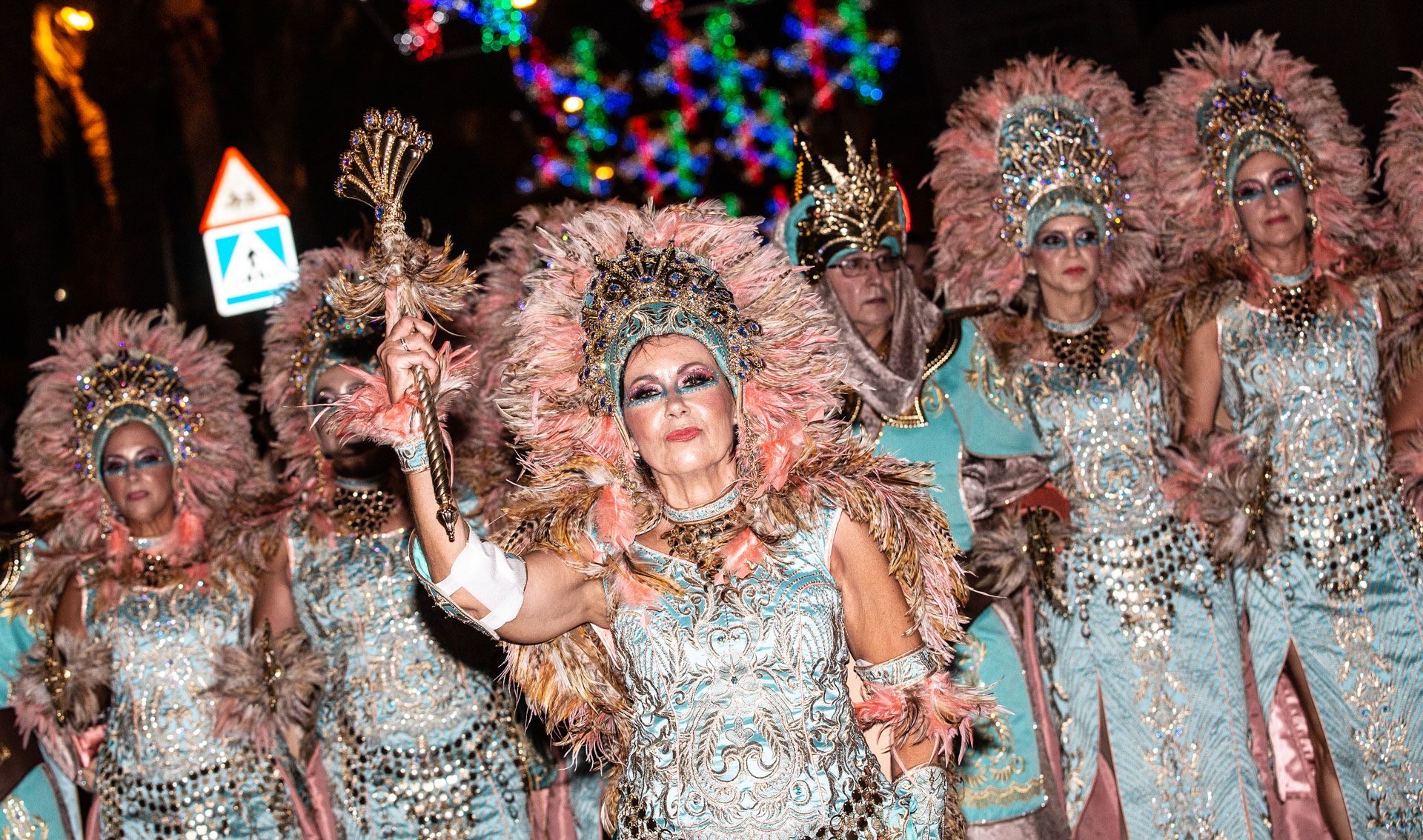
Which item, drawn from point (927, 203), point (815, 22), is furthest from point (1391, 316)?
point (815, 22)

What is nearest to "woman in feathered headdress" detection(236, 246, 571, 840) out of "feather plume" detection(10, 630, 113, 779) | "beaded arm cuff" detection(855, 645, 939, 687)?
"feather plume" detection(10, 630, 113, 779)

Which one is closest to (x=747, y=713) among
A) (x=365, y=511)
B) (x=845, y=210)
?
(x=365, y=511)

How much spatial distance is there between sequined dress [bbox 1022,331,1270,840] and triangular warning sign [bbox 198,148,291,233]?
5.54 meters

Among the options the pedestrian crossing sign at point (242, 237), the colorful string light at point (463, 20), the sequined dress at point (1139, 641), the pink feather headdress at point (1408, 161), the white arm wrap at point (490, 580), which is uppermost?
the colorful string light at point (463, 20)

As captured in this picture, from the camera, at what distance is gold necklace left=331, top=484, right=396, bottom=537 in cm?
517

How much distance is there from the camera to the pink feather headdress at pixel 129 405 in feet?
18.0

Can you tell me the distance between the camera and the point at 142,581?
534 cm

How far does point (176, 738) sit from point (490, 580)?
2.66 metres

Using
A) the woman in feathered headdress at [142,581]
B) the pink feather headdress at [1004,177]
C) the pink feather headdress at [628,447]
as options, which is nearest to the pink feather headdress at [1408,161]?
the pink feather headdress at [1004,177]

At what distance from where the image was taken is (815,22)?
1592 cm

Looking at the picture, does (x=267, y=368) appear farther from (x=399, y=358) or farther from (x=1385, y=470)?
(x=1385, y=470)

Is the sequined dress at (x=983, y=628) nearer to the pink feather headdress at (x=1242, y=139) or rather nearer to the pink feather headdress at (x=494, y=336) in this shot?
the pink feather headdress at (x=1242, y=139)

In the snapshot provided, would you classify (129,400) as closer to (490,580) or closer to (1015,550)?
(490,580)

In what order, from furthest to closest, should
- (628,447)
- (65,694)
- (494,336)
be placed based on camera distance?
(494,336)
(65,694)
(628,447)
